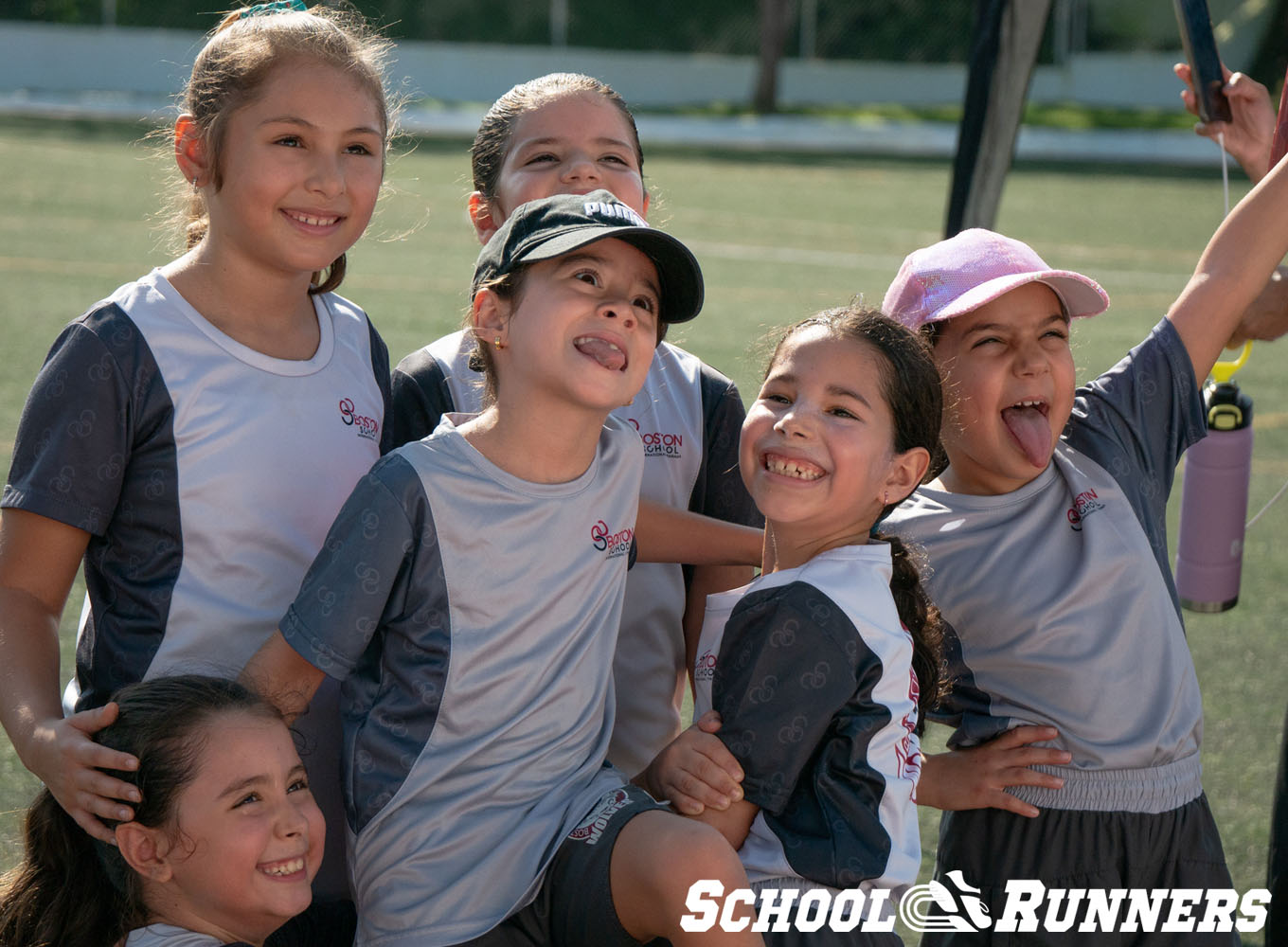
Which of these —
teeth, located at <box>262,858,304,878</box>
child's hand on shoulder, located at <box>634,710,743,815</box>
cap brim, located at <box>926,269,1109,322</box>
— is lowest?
teeth, located at <box>262,858,304,878</box>

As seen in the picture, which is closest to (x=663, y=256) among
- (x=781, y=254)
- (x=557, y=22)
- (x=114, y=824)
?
(x=114, y=824)

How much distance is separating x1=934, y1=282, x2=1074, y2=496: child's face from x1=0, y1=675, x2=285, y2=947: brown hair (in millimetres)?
1237

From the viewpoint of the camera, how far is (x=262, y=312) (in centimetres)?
249

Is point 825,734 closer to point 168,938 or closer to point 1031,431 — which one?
point 1031,431

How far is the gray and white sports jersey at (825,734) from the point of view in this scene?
2.07m

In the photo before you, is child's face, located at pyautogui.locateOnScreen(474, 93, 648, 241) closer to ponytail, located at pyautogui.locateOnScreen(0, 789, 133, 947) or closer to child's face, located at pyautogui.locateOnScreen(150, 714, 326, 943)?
child's face, located at pyautogui.locateOnScreen(150, 714, 326, 943)

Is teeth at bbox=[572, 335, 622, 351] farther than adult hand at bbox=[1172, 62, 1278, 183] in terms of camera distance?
No

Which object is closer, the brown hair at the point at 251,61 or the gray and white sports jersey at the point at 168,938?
the gray and white sports jersey at the point at 168,938

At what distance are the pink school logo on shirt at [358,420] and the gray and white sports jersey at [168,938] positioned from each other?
83 cm

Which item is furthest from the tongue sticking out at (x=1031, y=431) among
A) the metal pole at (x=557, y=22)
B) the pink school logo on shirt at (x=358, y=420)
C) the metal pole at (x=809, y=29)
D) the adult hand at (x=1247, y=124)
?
the metal pole at (x=809, y=29)

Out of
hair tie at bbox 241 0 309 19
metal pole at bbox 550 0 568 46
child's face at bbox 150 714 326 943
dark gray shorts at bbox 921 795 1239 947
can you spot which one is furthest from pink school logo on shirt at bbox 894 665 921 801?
metal pole at bbox 550 0 568 46

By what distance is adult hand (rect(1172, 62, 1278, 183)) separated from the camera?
2.93m

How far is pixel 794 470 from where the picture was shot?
7.38ft

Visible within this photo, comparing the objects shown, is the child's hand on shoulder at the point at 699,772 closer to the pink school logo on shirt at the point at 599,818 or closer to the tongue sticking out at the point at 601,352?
the pink school logo on shirt at the point at 599,818
